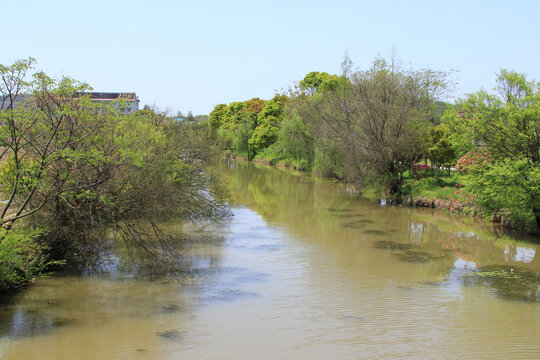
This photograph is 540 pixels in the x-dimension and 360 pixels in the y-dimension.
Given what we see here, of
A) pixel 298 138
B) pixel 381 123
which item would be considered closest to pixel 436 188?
pixel 381 123

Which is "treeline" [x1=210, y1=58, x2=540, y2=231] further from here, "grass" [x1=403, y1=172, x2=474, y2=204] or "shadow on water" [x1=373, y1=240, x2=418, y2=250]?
"shadow on water" [x1=373, y1=240, x2=418, y2=250]

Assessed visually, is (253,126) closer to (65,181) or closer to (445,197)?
(445,197)

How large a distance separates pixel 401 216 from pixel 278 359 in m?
16.9

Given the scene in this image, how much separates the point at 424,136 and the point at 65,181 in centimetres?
2244

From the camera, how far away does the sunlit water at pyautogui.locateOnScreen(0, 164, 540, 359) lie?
9.01 metres

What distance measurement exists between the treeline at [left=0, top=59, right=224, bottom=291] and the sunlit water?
107 centimetres

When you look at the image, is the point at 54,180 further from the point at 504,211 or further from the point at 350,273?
the point at 504,211

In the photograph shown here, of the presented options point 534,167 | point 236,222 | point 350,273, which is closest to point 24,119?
point 350,273

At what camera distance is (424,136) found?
28266 mm

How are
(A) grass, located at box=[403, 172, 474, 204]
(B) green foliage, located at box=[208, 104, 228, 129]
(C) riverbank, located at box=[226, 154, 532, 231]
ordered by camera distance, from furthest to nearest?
(B) green foliage, located at box=[208, 104, 228, 129] → (A) grass, located at box=[403, 172, 474, 204] → (C) riverbank, located at box=[226, 154, 532, 231]

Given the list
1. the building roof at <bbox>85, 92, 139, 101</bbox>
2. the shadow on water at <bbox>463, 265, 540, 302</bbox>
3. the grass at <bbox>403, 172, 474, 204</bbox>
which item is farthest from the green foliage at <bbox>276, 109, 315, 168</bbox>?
the shadow on water at <bbox>463, 265, 540, 302</bbox>

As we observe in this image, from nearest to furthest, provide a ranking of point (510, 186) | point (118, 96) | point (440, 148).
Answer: point (118, 96) < point (510, 186) < point (440, 148)

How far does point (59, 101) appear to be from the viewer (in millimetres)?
11383

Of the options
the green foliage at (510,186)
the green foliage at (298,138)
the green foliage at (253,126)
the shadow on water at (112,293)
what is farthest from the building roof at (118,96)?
the green foliage at (253,126)
